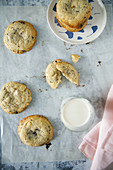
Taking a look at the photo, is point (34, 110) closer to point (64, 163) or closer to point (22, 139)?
point (22, 139)

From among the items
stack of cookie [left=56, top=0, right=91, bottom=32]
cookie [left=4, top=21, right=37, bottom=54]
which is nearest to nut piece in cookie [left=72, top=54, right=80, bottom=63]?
stack of cookie [left=56, top=0, right=91, bottom=32]

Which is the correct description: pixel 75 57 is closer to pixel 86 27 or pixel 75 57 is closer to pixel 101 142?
pixel 86 27

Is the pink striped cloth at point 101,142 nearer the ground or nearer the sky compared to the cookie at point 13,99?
nearer the ground

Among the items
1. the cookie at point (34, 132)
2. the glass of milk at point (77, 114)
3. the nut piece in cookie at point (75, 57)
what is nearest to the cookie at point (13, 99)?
the cookie at point (34, 132)

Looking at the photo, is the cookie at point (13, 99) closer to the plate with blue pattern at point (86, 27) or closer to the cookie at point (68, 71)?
the cookie at point (68, 71)

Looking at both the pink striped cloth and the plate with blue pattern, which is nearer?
the pink striped cloth

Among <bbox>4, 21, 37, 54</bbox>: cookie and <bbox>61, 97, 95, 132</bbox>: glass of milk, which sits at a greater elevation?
<bbox>4, 21, 37, 54</bbox>: cookie

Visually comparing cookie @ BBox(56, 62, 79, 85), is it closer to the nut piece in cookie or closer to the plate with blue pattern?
the nut piece in cookie
